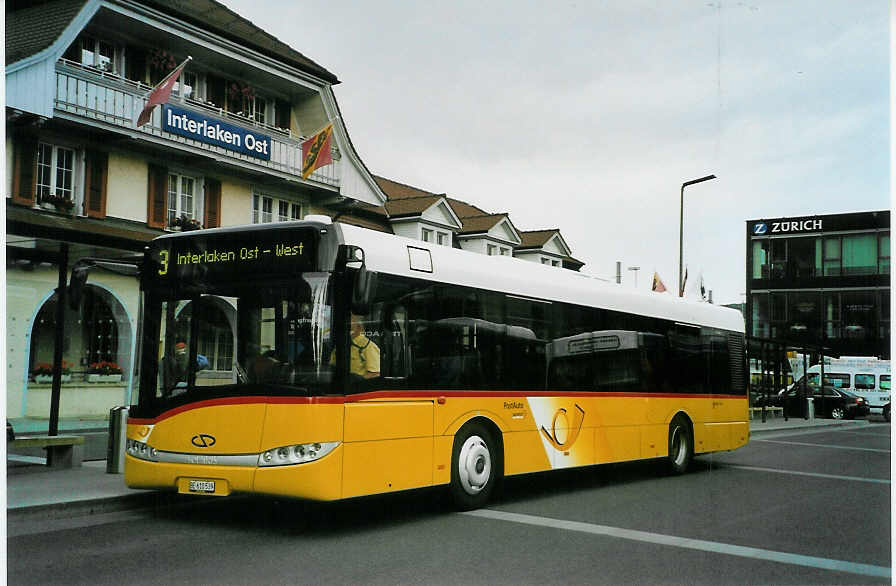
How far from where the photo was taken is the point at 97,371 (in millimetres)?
21453

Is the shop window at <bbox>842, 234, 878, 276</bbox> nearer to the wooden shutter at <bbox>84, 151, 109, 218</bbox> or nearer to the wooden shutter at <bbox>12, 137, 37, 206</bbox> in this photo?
the wooden shutter at <bbox>84, 151, 109, 218</bbox>

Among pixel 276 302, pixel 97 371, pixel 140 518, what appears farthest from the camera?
pixel 97 371

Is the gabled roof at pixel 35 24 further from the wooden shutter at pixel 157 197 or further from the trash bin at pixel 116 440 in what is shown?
the trash bin at pixel 116 440

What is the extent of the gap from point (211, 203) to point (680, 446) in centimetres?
1331

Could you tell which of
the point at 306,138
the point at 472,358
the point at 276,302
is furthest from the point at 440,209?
the point at 276,302

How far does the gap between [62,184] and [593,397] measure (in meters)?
13.1

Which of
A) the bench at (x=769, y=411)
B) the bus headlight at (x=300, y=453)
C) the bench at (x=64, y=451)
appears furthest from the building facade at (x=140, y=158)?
the bench at (x=769, y=411)

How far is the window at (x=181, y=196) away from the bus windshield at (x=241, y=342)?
532 inches

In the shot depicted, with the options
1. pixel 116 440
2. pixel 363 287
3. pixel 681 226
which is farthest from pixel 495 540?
pixel 681 226

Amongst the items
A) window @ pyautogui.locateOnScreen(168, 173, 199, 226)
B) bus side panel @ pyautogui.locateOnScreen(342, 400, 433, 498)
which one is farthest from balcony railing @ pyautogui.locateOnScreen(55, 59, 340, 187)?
bus side panel @ pyautogui.locateOnScreen(342, 400, 433, 498)

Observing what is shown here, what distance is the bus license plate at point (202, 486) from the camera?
A: 8422mm

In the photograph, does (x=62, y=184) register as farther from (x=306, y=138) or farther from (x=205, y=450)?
(x=205, y=450)

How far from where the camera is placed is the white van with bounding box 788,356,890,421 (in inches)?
1877

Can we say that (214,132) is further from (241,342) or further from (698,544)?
(698,544)
